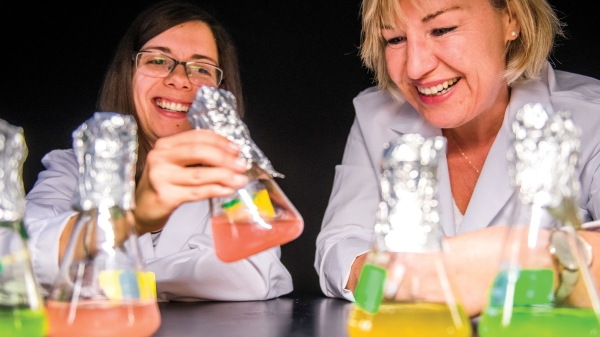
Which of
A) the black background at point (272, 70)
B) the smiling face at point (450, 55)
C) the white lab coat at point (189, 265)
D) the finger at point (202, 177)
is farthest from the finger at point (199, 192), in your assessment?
the black background at point (272, 70)

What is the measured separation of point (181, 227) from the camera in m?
1.79

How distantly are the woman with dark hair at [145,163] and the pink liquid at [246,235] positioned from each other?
0.88 ft

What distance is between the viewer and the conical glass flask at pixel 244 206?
78 cm

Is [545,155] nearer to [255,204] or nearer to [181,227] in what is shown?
[255,204]

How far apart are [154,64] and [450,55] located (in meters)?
0.89

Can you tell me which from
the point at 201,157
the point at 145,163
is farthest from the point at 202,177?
the point at 145,163

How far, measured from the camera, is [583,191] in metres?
1.41

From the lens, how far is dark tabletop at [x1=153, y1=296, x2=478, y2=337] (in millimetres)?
822

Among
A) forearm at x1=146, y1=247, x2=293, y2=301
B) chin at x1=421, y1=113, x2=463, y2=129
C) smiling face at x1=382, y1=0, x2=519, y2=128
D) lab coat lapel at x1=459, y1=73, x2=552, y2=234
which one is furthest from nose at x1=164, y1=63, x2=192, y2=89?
lab coat lapel at x1=459, y1=73, x2=552, y2=234

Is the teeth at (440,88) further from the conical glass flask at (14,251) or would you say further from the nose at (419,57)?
the conical glass flask at (14,251)

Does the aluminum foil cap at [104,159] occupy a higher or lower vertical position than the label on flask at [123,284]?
higher

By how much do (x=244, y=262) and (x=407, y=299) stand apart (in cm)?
97

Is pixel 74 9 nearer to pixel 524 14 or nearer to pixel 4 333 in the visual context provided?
pixel 524 14

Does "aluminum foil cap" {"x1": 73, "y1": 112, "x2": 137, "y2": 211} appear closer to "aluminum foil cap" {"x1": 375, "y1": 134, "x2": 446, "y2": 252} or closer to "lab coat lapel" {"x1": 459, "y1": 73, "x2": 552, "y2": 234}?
"aluminum foil cap" {"x1": 375, "y1": 134, "x2": 446, "y2": 252}
